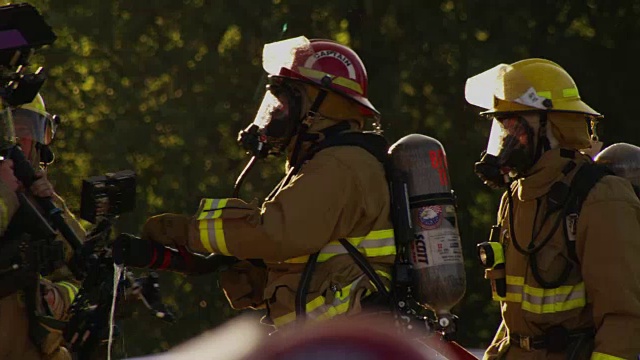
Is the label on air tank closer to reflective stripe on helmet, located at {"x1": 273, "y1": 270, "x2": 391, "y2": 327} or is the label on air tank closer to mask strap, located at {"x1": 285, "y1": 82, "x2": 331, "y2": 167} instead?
reflective stripe on helmet, located at {"x1": 273, "y1": 270, "x2": 391, "y2": 327}

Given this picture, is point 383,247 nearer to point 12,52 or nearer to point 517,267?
point 517,267

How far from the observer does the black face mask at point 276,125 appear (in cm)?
573

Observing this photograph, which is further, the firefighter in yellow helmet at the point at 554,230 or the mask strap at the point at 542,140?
the mask strap at the point at 542,140

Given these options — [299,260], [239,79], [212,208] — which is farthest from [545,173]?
[239,79]

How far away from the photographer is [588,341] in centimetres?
548

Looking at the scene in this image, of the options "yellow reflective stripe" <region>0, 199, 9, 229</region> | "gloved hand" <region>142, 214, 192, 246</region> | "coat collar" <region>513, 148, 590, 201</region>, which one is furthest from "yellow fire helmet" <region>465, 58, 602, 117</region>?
"yellow reflective stripe" <region>0, 199, 9, 229</region>

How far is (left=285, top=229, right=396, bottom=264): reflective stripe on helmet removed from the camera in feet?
18.1

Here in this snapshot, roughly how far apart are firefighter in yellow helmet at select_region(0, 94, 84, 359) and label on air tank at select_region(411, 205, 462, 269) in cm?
137

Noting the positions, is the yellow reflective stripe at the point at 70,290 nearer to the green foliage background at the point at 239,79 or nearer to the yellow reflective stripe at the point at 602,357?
the yellow reflective stripe at the point at 602,357

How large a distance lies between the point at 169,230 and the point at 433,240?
1.03 m

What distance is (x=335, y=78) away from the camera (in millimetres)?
5789

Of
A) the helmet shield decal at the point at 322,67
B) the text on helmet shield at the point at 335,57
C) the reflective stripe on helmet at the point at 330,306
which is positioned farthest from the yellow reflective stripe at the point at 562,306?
the text on helmet shield at the point at 335,57

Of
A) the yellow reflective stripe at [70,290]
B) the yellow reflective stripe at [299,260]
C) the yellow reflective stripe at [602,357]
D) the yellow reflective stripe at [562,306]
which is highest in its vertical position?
the yellow reflective stripe at [299,260]

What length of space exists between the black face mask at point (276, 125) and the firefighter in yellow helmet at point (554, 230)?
78 centimetres
